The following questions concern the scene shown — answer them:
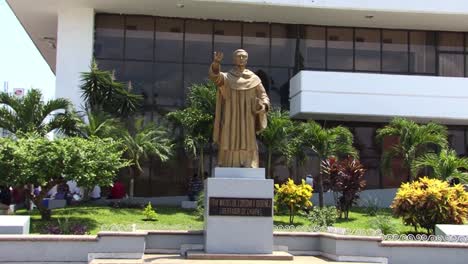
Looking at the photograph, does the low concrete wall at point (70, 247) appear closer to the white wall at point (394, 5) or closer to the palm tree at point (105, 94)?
the palm tree at point (105, 94)

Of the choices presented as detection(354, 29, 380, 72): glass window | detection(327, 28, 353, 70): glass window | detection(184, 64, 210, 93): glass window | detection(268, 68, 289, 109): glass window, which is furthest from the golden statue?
detection(354, 29, 380, 72): glass window

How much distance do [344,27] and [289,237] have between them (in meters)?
16.3

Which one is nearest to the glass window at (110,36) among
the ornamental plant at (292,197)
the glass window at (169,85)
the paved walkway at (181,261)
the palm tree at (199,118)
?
the glass window at (169,85)

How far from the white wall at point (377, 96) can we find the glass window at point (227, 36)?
293 cm

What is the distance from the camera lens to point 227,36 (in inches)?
1075

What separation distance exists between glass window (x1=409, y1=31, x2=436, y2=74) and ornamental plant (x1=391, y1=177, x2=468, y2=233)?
45.3ft

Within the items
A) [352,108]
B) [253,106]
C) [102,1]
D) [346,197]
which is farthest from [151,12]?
[253,106]

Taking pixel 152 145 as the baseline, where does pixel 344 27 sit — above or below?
above

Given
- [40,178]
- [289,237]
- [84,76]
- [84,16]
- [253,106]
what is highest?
[84,16]

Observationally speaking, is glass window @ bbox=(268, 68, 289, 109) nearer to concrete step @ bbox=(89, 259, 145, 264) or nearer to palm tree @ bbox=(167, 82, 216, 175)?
palm tree @ bbox=(167, 82, 216, 175)

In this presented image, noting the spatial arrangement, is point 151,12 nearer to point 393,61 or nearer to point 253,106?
point 393,61

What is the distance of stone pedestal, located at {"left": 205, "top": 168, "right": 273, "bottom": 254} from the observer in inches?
494

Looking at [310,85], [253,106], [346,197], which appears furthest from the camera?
[310,85]

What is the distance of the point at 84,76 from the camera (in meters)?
23.7
